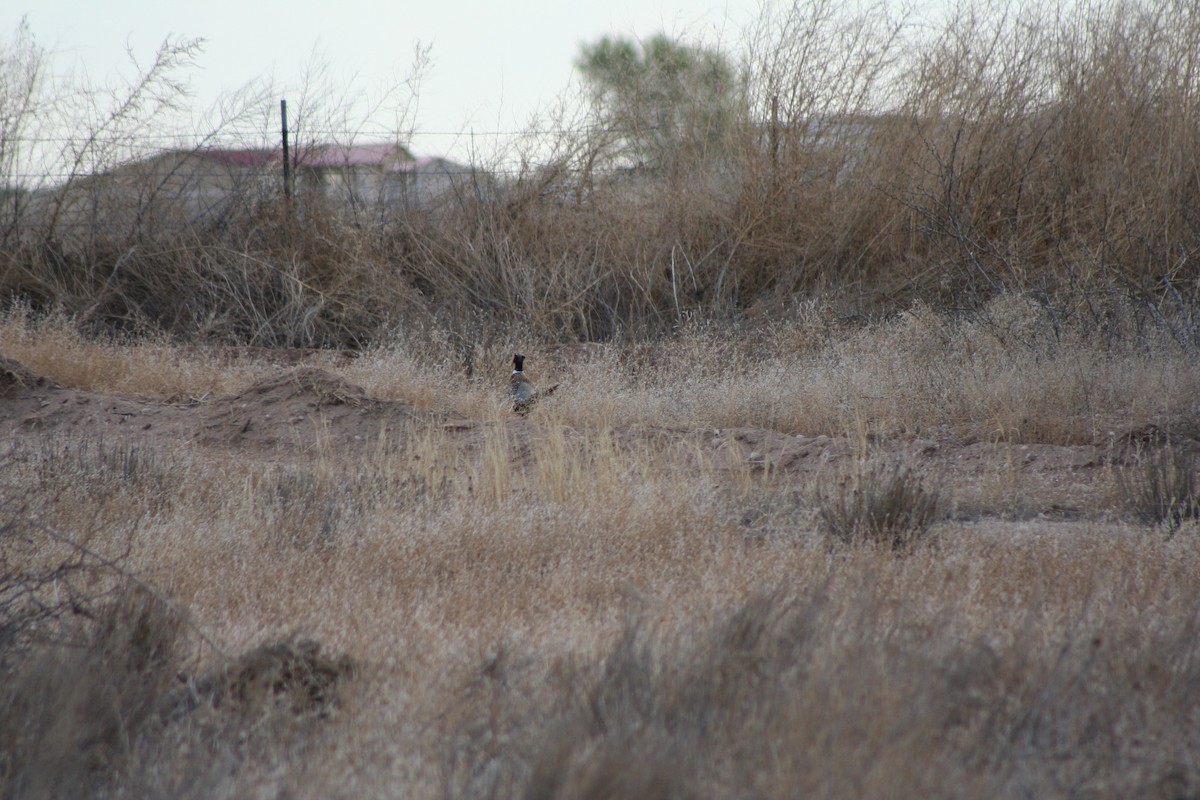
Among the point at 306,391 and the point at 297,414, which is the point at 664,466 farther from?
the point at 306,391

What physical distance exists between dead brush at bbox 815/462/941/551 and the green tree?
29.8 feet

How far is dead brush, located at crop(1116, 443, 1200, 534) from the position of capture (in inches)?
173

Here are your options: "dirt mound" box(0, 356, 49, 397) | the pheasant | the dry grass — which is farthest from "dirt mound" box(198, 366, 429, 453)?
"dirt mound" box(0, 356, 49, 397)

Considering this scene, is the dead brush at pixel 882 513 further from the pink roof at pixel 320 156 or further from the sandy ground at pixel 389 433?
the pink roof at pixel 320 156

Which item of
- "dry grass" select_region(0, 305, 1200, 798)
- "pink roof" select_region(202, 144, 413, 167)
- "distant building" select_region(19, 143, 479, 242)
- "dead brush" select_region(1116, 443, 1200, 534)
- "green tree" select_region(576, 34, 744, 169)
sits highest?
"green tree" select_region(576, 34, 744, 169)

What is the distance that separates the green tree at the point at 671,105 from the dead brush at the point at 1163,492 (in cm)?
893

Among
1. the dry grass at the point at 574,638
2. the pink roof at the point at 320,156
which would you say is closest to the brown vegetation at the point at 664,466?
the dry grass at the point at 574,638

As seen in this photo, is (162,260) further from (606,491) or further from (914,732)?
(914,732)

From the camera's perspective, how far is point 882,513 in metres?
4.34

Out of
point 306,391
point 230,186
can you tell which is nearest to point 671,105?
point 230,186

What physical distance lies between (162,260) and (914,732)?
12922 millimetres

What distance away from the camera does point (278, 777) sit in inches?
87.1

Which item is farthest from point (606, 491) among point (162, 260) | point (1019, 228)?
point (162, 260)

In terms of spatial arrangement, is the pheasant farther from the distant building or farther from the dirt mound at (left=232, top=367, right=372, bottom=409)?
the distant building
